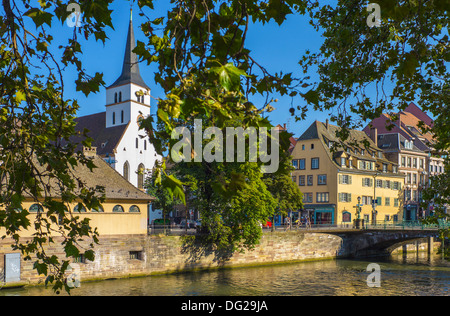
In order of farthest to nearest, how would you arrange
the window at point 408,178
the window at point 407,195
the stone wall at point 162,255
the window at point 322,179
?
the window at point 408,178 < the window at point 407,195 < the window at point 322,179 < the stone wall at point 162,255

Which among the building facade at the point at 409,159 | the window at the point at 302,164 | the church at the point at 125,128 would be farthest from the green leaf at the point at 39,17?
the building facade at the point at 409,159

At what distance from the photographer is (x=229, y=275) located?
109ft

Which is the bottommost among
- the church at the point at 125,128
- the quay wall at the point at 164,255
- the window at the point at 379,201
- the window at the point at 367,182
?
the quay wall at the point at 164,255

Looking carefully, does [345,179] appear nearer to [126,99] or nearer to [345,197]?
[345,197]

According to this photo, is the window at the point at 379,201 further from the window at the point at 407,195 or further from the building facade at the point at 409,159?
the window at the point at 407,195

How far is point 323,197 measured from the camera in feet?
193

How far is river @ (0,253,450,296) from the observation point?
1053 inches

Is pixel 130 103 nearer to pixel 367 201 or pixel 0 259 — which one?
pixel 367 201

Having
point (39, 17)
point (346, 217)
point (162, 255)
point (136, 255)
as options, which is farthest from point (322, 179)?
point (39, 17)

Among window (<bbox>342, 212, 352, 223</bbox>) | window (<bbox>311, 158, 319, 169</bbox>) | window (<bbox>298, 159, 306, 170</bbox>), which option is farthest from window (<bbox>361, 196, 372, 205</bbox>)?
window (<bbox>298, 159, 306, 170</bbox>)

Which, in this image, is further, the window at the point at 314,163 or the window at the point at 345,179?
the window at the point at 314,163

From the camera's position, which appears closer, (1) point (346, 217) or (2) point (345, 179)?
(1) point (346, 217)

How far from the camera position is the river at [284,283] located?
2675cm

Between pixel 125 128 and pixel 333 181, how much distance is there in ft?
95.4
